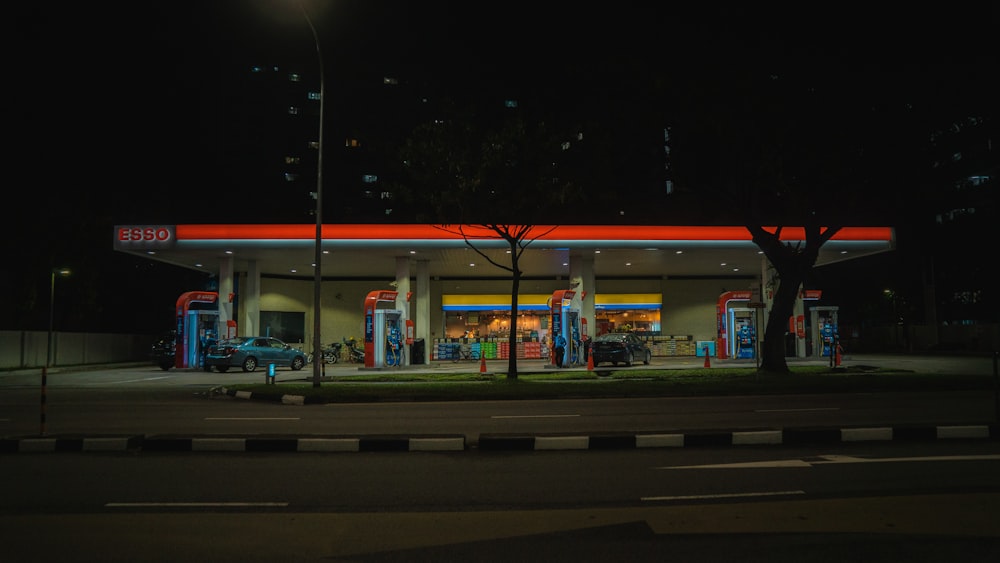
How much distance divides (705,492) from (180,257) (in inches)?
1279

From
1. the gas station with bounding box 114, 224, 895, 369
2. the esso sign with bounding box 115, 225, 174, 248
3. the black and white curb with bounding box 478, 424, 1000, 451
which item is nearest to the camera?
the black and white curb with bounding box 478, 424, 1000, 451

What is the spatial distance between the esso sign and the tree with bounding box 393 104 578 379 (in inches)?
475

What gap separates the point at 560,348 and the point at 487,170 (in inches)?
394

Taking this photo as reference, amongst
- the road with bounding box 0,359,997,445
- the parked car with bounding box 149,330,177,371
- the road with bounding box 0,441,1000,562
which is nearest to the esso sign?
the parked car with bounding box 149,330,177,371

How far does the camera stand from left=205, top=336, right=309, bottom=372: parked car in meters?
29.3

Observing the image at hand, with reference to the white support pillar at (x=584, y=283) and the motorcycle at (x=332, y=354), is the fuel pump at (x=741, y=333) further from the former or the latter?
the motorcycle at (x=332, y=354)

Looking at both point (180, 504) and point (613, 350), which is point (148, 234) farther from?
point (180, 504)

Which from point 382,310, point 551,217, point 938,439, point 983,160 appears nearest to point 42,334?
point 382,310

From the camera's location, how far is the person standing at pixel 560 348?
1166 inches

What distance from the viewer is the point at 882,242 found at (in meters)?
32.0

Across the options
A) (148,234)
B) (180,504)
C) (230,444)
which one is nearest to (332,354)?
(148,234)

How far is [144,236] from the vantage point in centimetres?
2975

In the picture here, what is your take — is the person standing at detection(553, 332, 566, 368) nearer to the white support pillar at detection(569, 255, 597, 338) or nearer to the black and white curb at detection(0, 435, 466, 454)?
the white support pillar at detection(569, 255, 597, 338)

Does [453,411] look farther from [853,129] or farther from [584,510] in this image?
[853,129]
